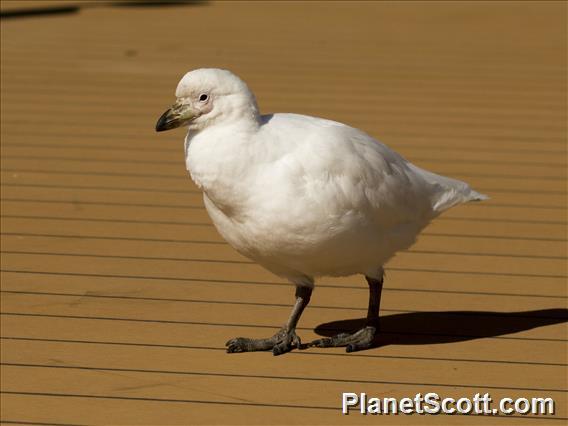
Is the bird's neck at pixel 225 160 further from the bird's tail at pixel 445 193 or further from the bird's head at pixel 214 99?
the bird's tail at pixel 445 193

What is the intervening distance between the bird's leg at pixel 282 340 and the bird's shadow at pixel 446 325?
0.19 metres

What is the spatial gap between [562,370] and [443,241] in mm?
1369

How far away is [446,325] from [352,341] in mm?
436

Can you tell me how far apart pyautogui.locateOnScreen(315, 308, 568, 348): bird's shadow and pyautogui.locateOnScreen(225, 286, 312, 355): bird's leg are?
19 centimetres

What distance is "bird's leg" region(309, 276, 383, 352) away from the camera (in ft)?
13.5

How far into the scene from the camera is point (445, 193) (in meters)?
4.31

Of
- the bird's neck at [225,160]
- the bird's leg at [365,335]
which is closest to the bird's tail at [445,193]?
the bird's leg at [365,335]

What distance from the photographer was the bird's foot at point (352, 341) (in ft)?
13.5

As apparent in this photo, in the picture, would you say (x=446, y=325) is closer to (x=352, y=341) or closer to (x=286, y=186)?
(x=352, y=341)

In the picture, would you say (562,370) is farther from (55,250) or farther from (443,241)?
(55,250)

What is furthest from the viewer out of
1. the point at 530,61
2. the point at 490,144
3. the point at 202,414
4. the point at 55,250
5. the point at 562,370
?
the point at 530,61

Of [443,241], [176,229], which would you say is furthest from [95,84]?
[443,241]

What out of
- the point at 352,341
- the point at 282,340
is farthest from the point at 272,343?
the point at 352,341

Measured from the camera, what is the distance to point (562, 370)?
3.94 meters
